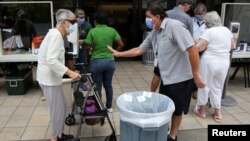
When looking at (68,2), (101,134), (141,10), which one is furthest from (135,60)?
(101,134)

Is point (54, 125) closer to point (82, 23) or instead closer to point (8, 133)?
point (8, 133)

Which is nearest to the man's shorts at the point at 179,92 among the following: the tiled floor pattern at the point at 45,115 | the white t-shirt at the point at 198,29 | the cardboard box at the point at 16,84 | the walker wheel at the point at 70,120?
the tiled floor pattern at the point at 45,115

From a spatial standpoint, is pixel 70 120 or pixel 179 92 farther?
pixel 70 120

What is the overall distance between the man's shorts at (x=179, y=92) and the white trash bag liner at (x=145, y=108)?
21cm

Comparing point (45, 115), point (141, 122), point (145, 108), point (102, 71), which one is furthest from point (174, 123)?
point (45, 115)

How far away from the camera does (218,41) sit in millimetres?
3779

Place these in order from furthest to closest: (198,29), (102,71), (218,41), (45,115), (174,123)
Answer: (198,29) → (45,115) → (102,71) → (218,41) → (174,123)

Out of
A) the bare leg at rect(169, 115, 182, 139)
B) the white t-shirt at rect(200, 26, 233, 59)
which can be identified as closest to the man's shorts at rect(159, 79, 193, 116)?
the bare leg at rect(169, 115, 182, 139)

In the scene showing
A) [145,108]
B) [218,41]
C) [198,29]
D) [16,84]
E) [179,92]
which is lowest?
[16,84]

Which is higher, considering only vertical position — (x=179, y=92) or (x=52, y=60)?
(x=52, y=60)

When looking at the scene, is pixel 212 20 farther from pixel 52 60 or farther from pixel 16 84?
pixel 16 84

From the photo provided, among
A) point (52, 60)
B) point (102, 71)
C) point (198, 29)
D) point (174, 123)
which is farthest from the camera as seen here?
point (198, 29)

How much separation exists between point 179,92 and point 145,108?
0.42m

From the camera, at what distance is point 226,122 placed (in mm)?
3984
